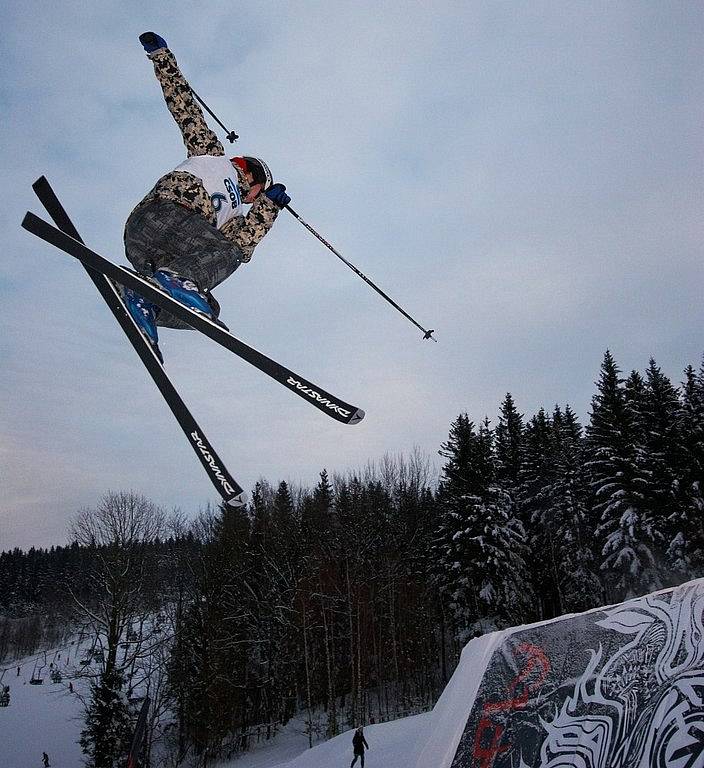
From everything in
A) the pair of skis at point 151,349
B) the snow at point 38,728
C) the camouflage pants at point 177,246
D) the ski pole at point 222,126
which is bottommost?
the snow at point 38,728

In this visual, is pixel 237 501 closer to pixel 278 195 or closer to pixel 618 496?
pixel 278 195

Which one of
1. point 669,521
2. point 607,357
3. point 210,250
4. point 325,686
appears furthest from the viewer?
point 325,686

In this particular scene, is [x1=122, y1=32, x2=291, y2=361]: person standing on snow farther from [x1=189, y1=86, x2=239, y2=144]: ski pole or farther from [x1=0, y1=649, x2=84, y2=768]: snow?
[x1=0, y1=649, x2=84, y2=768]: snow

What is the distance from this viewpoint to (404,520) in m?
30.6

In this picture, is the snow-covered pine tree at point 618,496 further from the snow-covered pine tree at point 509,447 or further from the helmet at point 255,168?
the helmet at point 255,168

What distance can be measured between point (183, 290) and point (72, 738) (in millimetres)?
31594

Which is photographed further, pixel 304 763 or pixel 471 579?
pixel 471 579

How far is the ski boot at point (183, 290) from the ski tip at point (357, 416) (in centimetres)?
157

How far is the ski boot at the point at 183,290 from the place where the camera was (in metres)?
5.73

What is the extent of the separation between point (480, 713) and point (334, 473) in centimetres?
4078

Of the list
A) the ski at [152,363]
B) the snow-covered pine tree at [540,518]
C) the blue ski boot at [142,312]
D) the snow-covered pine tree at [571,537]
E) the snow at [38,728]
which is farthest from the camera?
the snow at [38,728]

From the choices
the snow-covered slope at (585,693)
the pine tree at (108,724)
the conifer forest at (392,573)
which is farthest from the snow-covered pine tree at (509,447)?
the snow-covered slope at (585,693)

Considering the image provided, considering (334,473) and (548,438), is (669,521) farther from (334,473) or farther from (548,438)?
(334,473)

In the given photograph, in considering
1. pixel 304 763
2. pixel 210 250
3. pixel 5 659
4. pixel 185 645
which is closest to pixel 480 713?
pixel 210 250
